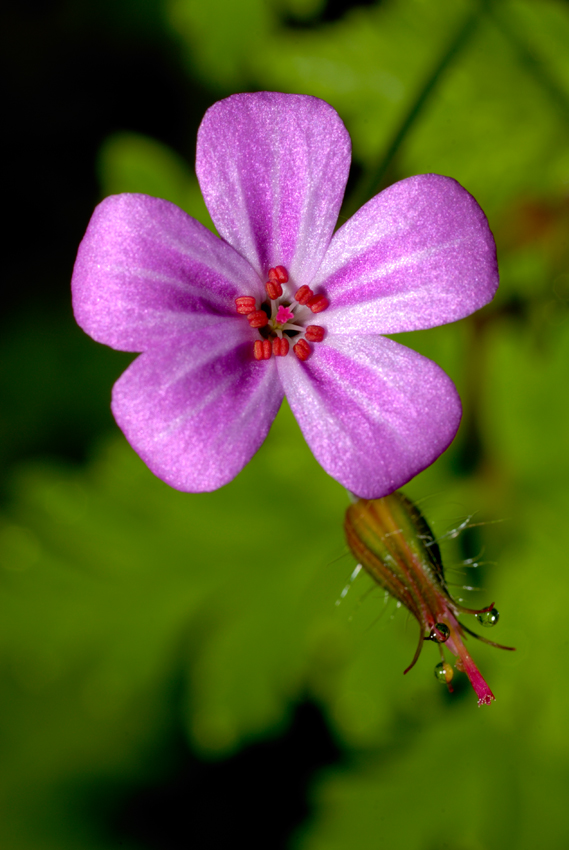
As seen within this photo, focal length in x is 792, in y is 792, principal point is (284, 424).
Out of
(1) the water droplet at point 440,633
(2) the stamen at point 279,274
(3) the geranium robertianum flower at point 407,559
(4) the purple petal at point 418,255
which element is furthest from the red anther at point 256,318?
(1) the water droplet at point 440,633

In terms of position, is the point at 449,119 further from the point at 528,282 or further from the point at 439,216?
the point at 439,216

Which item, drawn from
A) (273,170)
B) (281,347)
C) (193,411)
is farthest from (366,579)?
(273,170)

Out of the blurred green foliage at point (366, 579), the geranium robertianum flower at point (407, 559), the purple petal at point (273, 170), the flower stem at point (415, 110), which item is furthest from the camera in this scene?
the blurred green foliage at point (366, 579)

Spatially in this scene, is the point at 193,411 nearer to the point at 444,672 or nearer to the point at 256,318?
the point at 256,318

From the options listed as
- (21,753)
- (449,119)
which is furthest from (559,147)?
(21,753)

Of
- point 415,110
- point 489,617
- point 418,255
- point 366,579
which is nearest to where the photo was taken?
point 489,617

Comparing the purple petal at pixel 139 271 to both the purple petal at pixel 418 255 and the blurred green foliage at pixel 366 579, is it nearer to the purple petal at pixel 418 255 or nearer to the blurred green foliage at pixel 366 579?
the purple petal at pixel 418 255

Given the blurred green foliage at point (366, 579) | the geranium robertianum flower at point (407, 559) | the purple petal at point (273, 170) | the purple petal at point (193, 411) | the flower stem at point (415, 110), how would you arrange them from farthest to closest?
the blurred green foliage at point (366, 579) → the flower stem at point (415, 110) → the geranium robertianum flower at point (407, 559) → the purple petal at point (273, 170) → the purple petal at point (193, 411)
